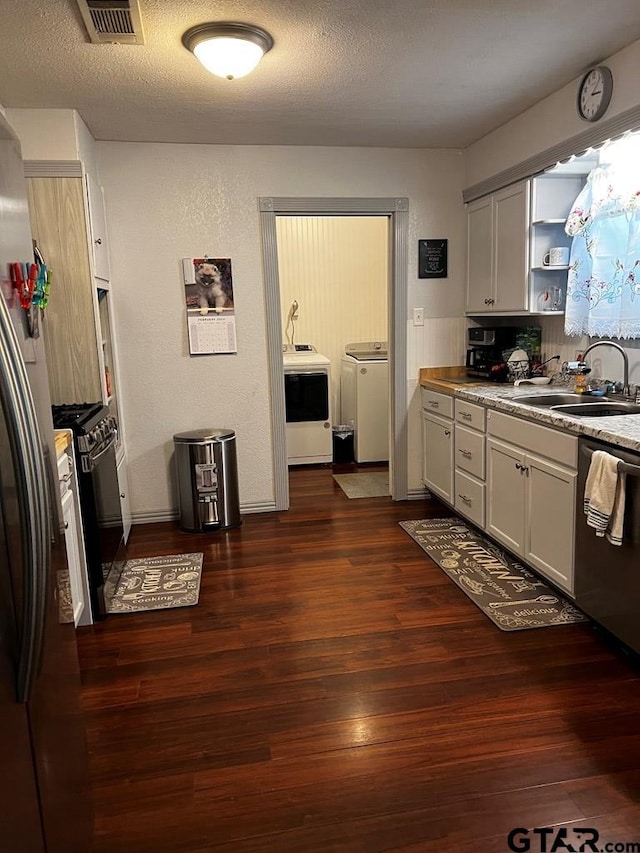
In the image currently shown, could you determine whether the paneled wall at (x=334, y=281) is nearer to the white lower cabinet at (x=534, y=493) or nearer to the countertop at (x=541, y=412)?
the countertop at (x=541, y=412)

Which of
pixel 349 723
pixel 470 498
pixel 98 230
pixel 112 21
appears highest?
pixel 112 21

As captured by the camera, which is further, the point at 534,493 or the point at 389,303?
the point at 389,303

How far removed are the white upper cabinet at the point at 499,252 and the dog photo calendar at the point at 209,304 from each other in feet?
5.53

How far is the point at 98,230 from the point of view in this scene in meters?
3.59

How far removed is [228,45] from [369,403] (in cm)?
340

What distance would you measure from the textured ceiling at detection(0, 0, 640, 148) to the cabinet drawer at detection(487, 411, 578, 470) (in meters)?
1.64

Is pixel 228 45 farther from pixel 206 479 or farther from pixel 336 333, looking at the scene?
pixel 336 333

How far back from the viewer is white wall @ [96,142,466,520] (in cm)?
396

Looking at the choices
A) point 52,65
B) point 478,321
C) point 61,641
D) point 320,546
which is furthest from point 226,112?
point 61,641

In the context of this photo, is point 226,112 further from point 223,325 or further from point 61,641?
point 61,641

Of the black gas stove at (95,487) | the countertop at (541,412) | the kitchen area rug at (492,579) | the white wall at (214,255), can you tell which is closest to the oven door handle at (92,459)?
the black gas stove at (95,487)

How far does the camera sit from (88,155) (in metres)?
3.54

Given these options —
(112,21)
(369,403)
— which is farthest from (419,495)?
(112,21)

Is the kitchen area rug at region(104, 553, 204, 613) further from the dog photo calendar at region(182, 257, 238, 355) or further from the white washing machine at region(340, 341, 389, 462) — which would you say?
the white washing machine at region(340, 341, 389, 462)
